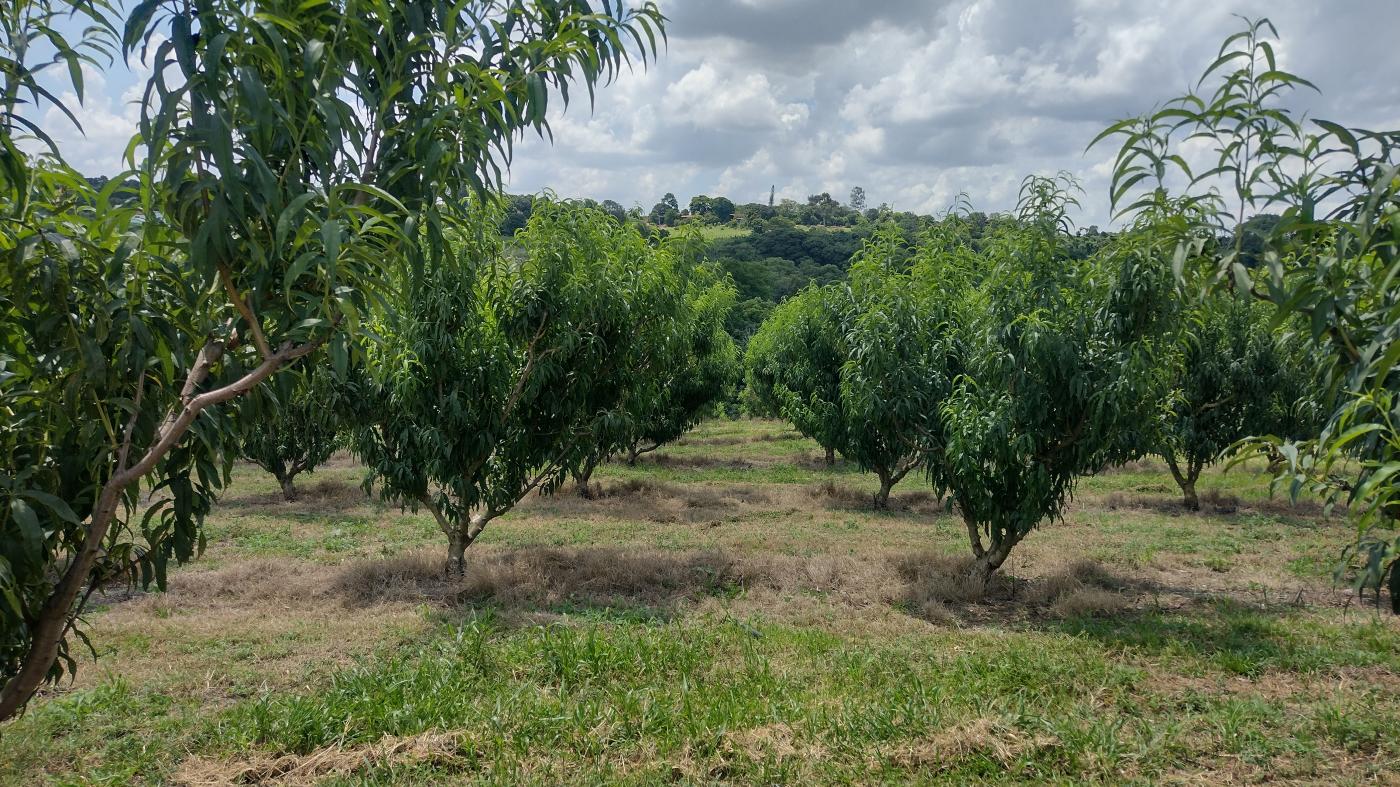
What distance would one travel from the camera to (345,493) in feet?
55.8

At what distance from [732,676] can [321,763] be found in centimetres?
267

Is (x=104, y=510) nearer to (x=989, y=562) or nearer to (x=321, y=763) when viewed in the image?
(x=321, y=763)

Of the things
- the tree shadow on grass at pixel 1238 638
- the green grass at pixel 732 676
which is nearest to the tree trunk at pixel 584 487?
the green grass at pixel 732 676

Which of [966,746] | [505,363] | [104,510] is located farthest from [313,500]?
[104,510]

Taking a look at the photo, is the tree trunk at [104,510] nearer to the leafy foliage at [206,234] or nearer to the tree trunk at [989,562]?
the leafy foliage at [206,234]

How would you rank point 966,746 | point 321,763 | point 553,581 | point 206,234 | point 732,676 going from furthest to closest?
point 553,581 < point 732,676 < point 966,746 < point 321,763 < point 206,234

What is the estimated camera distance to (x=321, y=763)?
4.31 m

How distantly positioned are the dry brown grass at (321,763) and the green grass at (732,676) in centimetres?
2

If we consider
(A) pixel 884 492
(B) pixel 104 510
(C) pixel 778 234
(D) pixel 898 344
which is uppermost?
(C) pixel 778 234

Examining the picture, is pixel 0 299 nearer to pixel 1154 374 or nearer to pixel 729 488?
pixel 1154 374

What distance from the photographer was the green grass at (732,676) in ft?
14.5

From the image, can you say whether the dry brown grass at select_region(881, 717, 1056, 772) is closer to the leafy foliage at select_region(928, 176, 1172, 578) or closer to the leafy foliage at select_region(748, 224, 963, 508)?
the leafy foliage at select_region(928, 176, 1172, 578)

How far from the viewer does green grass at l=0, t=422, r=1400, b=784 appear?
14.5ft

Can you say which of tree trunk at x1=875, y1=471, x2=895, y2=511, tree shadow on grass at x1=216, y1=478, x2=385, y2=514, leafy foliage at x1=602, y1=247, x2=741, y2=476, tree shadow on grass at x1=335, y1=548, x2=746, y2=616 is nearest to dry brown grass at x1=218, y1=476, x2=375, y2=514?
tree shadow on grass at x1=216, y1=478, x2=385, y2=514
